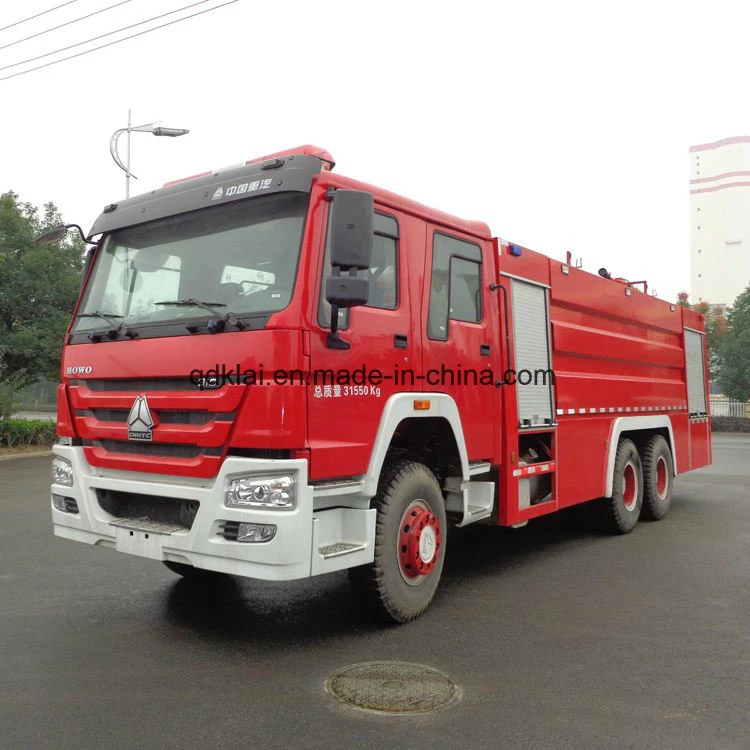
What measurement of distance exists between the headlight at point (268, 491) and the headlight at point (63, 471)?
159cm

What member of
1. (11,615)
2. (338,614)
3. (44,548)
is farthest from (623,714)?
(44,548)

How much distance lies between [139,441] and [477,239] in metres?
2.93

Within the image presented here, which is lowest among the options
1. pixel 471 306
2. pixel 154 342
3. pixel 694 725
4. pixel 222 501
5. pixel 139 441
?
pixel 694 725

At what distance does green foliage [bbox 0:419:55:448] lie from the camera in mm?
17734

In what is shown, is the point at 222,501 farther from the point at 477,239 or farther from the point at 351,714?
the point at 477,239

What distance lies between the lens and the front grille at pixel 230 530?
163 inches

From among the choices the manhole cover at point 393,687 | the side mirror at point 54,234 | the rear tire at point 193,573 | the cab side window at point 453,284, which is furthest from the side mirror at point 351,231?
the rear tire at point 193,573

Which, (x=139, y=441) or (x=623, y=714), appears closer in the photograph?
(x=623, y=714)

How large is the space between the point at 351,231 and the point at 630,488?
5465mm

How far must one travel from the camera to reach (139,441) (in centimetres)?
461

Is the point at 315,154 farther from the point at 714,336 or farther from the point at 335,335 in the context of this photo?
the point at 714,336

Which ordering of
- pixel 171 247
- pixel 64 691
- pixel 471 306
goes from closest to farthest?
pixel 64 691, pixel 171 247, pixel 471 306

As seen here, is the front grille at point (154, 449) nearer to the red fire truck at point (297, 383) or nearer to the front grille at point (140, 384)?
the red fire truck at point (297, 383)

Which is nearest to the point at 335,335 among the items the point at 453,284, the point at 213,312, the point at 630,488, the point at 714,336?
the point at 213,312
